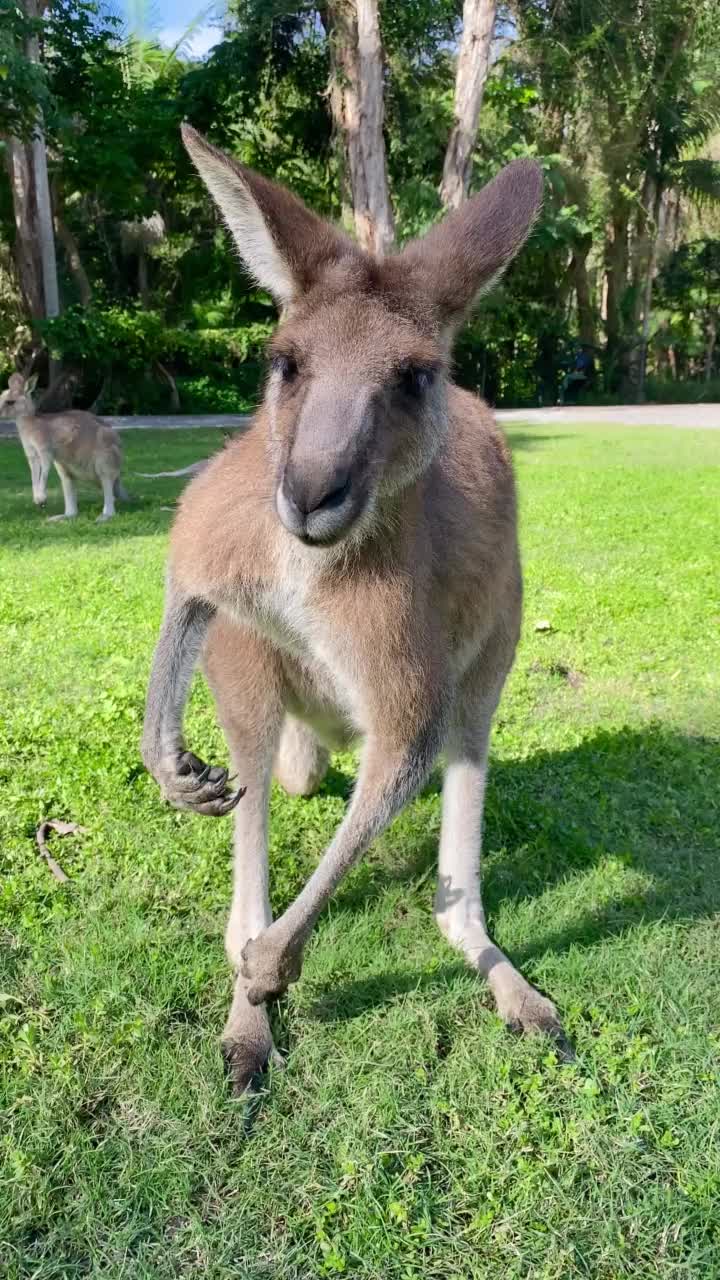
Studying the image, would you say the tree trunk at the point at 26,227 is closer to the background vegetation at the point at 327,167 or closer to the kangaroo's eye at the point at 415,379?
the background vegetation at the point at 327,167

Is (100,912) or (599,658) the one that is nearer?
(100,912)

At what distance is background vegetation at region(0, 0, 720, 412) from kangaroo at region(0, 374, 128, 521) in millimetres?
7187

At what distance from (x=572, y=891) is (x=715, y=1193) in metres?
0.97

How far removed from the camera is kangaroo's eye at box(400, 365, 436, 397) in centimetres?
174

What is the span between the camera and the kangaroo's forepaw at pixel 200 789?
6.48 feet

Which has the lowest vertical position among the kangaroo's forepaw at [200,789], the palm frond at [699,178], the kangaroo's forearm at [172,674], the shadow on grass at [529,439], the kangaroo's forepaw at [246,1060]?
the kangaroo's forepaw at [246,1060]

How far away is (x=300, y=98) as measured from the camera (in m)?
18.0

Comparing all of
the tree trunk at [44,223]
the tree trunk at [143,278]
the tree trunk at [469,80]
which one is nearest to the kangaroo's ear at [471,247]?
the tree trunk at [469,80]

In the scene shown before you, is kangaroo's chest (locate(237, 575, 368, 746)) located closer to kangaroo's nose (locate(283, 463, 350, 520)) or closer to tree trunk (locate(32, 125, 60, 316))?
kangaroo's nose (locate(283, 463, 350, 520))

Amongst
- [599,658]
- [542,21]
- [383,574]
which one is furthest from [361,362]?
[542,21]

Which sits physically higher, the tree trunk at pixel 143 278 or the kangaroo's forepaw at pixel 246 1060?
the tree trunk at pixel 143 278

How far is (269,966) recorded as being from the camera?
5.96 feet

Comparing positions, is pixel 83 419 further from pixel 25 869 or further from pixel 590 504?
pixel 25 869

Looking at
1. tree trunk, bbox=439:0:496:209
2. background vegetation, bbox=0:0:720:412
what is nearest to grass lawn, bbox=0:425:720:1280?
tree trunk, bbox=439:0:496:209
